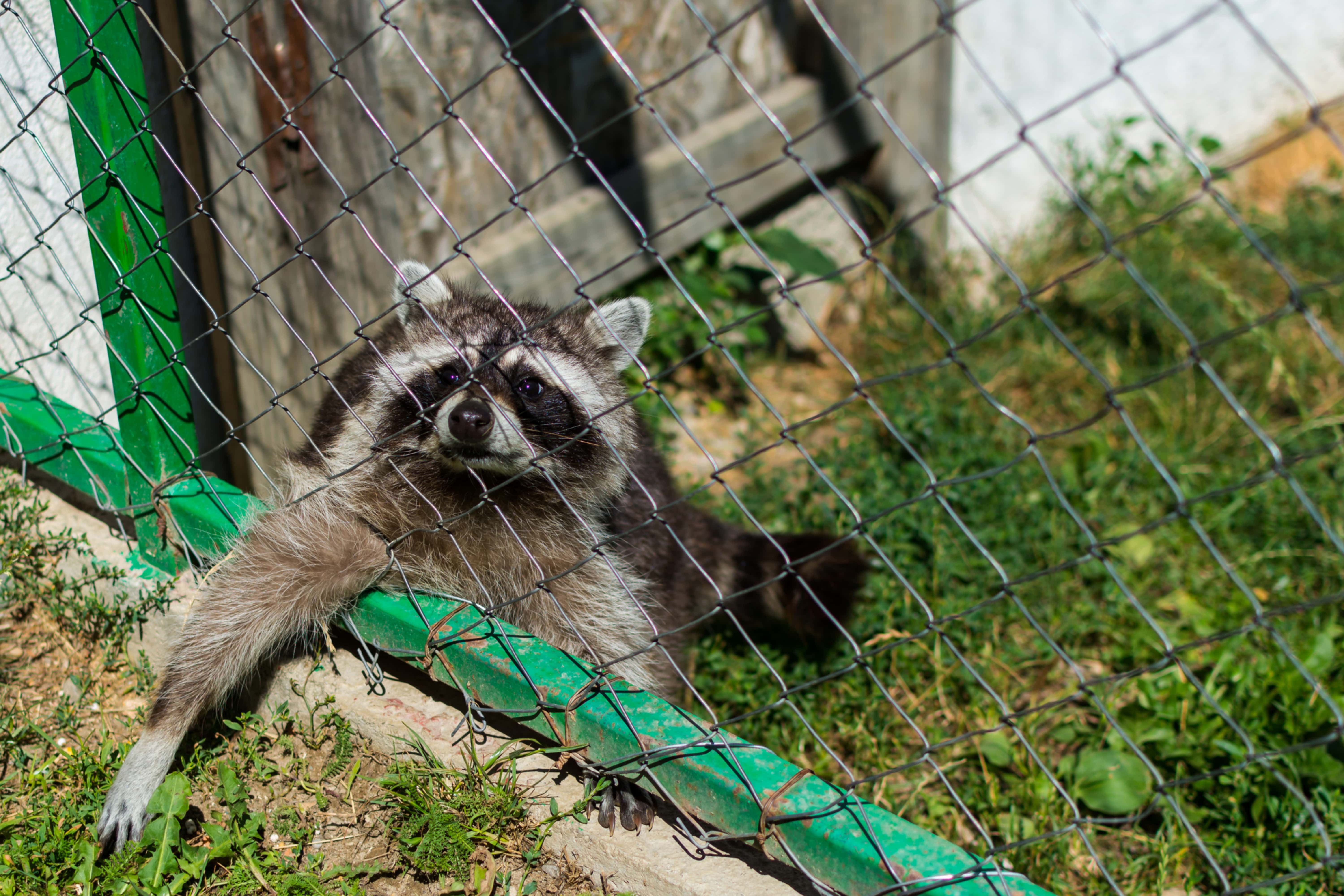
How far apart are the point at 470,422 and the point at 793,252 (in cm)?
239

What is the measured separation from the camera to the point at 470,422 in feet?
6.15

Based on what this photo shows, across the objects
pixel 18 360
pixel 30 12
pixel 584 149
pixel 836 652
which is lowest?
pixel 836 652

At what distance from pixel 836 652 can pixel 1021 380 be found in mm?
1696

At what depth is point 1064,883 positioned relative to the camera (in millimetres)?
2074

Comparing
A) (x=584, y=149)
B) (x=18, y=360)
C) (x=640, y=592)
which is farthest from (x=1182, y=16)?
(x=18, y=360)

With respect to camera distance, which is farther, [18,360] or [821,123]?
[18,360]

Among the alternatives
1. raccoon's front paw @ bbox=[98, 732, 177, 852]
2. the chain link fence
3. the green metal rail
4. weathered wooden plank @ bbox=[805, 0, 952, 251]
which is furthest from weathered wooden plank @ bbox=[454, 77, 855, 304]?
raccoon's front paw @ bbox=[98, 732, 177, 852]

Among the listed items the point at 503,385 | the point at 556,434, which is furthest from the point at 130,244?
the point at 556,434

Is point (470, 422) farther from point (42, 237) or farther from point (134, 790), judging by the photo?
point (42, 237)

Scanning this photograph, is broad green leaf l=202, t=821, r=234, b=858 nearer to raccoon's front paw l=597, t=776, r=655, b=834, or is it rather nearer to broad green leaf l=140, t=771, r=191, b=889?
broad green leaf l=140, t=771, r=191, b=889

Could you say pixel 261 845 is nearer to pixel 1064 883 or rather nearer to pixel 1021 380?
pixel 1064 883

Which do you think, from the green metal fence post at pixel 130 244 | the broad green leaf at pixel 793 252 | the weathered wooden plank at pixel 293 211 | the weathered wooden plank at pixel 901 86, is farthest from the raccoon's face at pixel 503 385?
the weathered wooden plank at pixel 901 86

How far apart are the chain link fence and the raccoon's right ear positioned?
0.8 inches

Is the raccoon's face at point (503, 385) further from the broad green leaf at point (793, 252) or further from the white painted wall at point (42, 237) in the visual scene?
the broad green leaf at point (793, 252)
